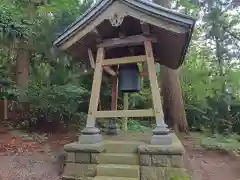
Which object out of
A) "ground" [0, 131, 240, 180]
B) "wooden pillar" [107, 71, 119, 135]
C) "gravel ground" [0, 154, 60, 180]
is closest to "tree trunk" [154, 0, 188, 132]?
"ground" [0, 131, 240, 180]

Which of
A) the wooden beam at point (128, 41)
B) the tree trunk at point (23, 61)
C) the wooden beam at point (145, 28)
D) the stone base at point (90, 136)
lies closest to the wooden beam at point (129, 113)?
the stone base at point (90, 136)

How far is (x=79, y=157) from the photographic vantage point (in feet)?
13.5

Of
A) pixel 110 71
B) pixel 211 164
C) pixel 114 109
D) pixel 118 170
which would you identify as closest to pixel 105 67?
pixel 110 71

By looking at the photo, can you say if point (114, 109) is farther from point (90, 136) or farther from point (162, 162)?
point (162, 162)

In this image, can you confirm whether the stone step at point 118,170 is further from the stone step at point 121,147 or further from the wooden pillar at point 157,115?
the wooden pillar at point 157,115

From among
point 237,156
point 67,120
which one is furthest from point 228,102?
point 67,120

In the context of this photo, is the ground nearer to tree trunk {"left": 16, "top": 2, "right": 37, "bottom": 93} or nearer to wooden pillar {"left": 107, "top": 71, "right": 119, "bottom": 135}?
wooden pillar {"left": 107, "top": 71, "right": 119, "bottom": 135}

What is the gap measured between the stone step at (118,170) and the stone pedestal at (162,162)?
0.13 m

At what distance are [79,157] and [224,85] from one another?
9066mm

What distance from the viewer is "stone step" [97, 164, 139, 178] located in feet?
12.5

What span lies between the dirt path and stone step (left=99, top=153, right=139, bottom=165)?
1.43 metres

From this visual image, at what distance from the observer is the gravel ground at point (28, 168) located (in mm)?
4457

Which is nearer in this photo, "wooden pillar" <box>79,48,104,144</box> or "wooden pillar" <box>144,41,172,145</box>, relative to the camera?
"wooden pillar" <box>144,41,172,145</box>

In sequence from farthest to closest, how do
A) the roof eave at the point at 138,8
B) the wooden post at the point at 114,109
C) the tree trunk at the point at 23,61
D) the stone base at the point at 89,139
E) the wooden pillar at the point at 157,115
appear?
1. the tree trunk at the point at 23,61
2. the wooden post at the point at 114,109
3. the stone base at the point at 89,139
4. the wooden pillar at the point at 157,115
5. the roof eave at the point at 138,8
